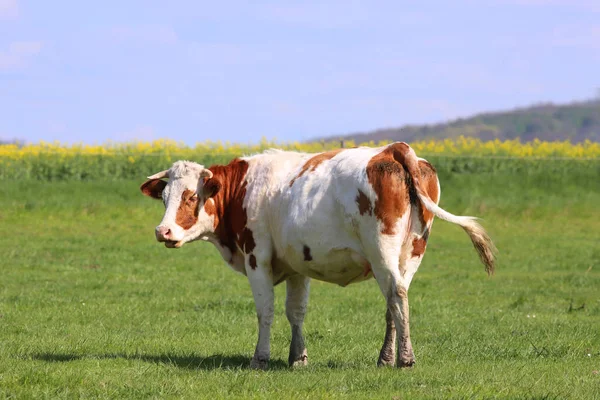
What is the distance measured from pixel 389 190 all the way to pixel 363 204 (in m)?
0.26

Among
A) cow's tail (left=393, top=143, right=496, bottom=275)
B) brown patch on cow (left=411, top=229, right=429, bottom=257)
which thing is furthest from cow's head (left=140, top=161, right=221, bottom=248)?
brown patch on cow (left=411, top=229, right=429, bottom=257)

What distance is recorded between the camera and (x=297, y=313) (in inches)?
387

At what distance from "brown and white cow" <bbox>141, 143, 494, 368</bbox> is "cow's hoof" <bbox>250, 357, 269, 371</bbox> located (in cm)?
1

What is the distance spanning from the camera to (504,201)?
92.5 feet

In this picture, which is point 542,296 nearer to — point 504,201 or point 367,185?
point 367,185

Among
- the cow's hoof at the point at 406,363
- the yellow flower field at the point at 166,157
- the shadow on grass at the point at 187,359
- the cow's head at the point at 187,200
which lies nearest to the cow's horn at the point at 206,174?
the cow's head at the point at 187,200

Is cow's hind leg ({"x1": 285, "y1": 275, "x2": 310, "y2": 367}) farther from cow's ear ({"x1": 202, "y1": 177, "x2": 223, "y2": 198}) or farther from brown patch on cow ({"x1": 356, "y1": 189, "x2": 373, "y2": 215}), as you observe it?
brown patch on cow ({"x1": 356, "y1": 189, "x2": 373, "y2": 215})

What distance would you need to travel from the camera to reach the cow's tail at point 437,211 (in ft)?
28.1

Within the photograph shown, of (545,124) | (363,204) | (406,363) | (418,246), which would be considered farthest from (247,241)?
(545,124)

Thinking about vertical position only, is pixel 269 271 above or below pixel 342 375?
above

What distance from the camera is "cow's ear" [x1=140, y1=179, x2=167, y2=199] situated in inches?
402

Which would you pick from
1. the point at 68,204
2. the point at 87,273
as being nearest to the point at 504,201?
the point at 68,204

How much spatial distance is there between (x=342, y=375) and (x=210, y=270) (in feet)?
33.8

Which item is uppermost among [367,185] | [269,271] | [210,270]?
[367,185]
